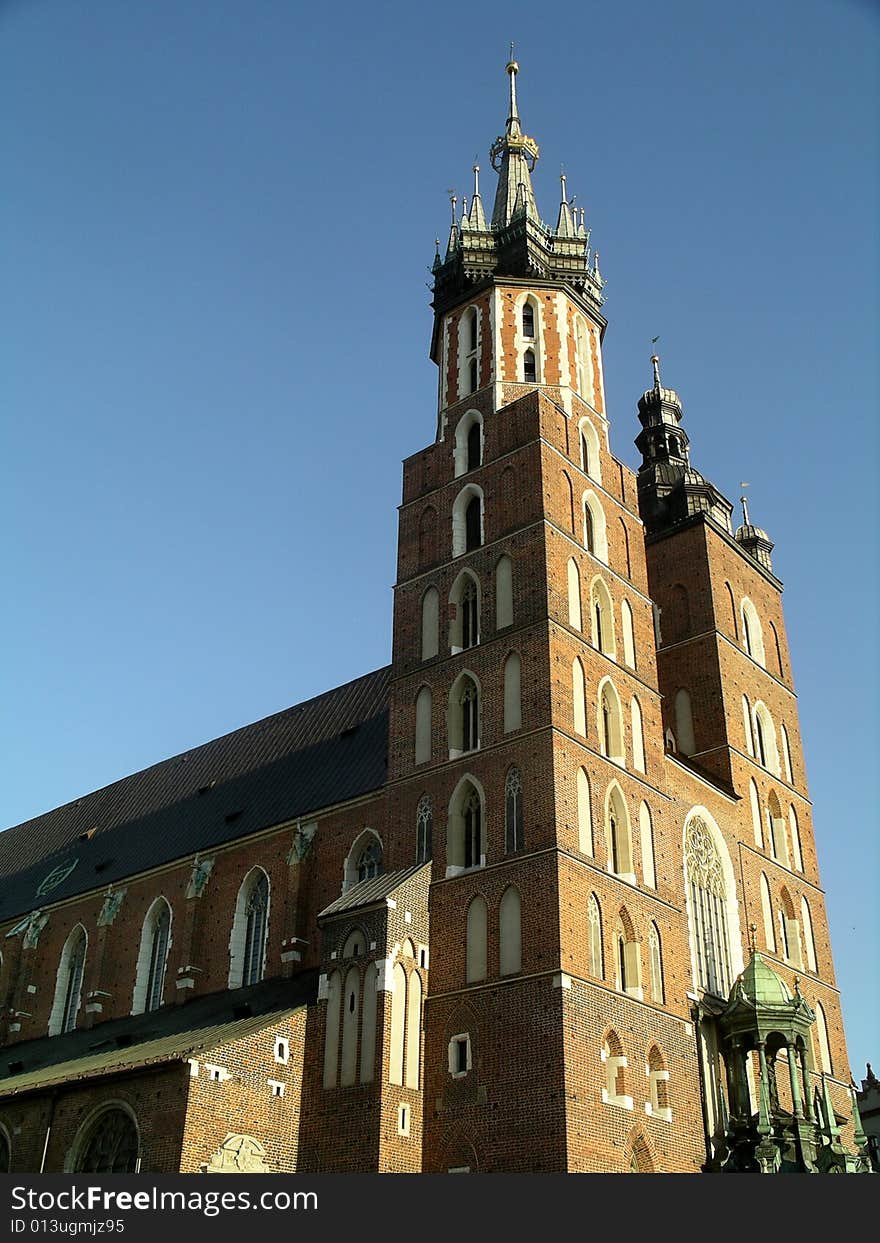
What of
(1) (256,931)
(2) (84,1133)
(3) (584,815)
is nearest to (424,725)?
(3) (584,815)

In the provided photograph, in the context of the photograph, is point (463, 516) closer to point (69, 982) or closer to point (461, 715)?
point (461, 715)

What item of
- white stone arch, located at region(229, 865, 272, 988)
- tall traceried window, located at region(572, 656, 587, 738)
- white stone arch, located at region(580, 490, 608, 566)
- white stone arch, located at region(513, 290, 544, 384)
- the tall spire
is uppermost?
the tall spire

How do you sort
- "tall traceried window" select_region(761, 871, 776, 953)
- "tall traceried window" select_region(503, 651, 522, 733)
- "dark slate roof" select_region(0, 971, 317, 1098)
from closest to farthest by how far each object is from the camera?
"dark slate roof" select_region(0, 971, 317, 1098), "tall traceried window" select_region(503, 651, 522, 733), "tall traceried window" select_region(761, 871, 776, 953)

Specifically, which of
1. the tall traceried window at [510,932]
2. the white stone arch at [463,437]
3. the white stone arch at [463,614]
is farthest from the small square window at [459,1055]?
the white stone arch at [463,437]

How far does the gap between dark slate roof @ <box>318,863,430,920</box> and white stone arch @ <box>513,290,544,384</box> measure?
44.6 ft

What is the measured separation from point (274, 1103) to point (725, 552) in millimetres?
21061

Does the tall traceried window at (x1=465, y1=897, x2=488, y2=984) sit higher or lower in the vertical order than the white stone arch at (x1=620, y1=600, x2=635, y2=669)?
lower

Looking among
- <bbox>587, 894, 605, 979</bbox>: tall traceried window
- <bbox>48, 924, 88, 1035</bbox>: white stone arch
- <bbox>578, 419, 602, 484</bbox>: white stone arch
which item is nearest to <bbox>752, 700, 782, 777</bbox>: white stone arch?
<bbox>578, 419, 602, 484</bbox>: white stone arch

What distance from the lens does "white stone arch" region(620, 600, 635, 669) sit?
31656 millimetres

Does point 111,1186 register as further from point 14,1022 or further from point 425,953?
point 14,1022

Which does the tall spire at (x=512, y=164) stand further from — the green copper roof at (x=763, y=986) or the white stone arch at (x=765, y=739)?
the green copper roof at (x=763, y=986)

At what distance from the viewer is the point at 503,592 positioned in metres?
30.3

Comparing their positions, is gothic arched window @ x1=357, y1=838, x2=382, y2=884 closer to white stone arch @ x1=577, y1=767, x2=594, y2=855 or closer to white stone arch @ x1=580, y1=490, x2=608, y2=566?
white stone arch @ x1=577, y1=767, x2=594, y2=855

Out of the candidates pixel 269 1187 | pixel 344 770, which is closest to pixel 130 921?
pixel 344 770
